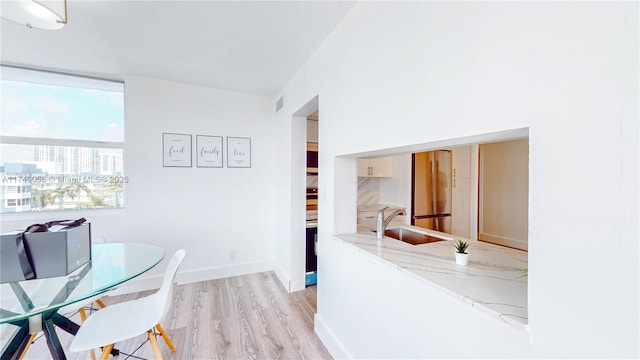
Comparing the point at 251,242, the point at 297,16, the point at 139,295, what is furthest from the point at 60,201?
the point at 297,16

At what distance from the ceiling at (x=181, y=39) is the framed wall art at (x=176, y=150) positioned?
0.69 meters

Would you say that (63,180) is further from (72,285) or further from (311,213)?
(311,213)

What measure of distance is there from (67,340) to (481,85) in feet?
10.8

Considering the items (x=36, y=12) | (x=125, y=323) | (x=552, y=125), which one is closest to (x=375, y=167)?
(x=552, y=125)

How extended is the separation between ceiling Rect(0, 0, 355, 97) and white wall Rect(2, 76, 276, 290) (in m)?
0.38

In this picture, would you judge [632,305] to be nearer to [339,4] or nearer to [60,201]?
[339,4]

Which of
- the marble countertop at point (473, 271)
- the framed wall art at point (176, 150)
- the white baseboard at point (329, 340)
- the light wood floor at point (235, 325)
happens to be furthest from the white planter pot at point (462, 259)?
the framed wall art at point (176, 150)

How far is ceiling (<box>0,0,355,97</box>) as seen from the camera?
1.66 meters

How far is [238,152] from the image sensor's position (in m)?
3.31

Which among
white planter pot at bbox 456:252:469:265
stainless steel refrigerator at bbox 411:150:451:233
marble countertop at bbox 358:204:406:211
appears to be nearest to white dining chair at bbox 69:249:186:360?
white planter pot at bbox 456:252:469:265

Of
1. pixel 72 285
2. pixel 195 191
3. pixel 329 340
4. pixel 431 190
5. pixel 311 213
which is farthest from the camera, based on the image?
pixel 431 190

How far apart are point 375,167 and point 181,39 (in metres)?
2.50

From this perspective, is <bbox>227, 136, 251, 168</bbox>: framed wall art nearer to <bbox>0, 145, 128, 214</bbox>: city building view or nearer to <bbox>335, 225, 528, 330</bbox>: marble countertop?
<bbox>0, 145, 128, 214</bbox>: city building view

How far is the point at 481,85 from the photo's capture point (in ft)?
2.76
